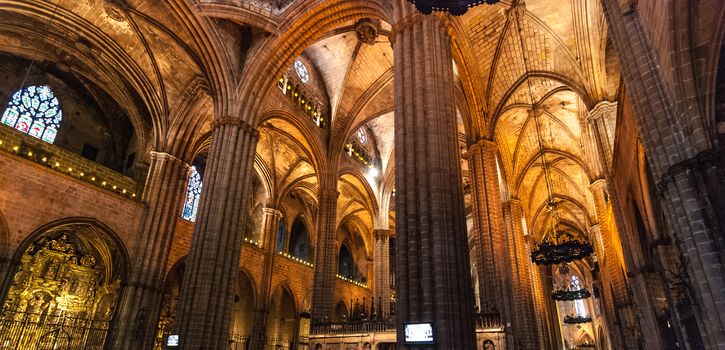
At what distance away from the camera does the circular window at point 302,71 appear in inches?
792

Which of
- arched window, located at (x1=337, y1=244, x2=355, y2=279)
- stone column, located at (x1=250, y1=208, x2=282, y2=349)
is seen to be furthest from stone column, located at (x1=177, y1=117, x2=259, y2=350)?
arched window, located at (x1=337, y1=244, x2=355, y2=279)

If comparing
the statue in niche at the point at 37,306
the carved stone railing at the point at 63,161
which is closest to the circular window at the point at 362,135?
the carved stone railing at the point at 63,161

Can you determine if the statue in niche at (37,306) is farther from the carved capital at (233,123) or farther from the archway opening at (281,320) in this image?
the archway opening at (281,320)

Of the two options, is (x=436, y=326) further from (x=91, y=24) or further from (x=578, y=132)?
(x=578, y=132)

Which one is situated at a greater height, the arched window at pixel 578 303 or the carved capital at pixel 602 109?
the carved capital at pixel 602 109

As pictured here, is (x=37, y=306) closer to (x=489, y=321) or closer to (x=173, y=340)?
(x=173, y=340)

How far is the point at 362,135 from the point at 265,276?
9.97 meters

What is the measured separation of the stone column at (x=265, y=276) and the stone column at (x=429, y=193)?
15.3 m

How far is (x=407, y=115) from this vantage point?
32.9 ft

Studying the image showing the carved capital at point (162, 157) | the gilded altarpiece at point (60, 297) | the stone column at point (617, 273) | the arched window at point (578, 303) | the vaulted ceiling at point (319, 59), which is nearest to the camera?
the gilded altarpiece at point (60, 297)

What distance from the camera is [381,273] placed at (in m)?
23.9

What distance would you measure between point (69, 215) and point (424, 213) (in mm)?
13728

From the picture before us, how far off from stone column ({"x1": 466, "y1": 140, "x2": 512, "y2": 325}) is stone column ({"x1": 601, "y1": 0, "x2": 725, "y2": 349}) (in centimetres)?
733

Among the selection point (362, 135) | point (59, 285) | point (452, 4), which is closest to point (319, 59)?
point (362, 135)
